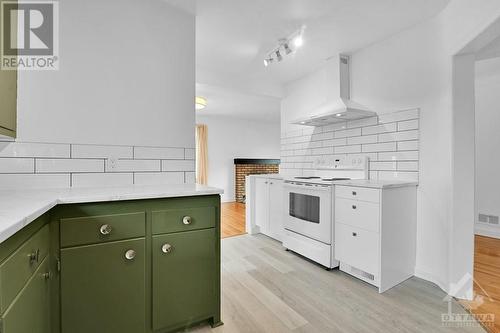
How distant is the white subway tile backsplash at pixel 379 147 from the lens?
2.51m

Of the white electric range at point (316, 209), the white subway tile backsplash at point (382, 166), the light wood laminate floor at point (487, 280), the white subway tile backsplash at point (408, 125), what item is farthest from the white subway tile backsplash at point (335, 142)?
the light wood laminate floor at point (487, 280)

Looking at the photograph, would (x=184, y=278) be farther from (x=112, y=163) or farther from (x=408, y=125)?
(x=408, y=125)

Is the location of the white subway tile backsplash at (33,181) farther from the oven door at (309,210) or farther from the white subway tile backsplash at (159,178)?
the oven door at (309,210)

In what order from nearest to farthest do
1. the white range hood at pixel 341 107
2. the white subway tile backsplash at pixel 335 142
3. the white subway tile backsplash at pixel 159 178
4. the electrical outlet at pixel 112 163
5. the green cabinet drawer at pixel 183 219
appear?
the green cabinet drawer at pixel 183 219 → the electrical outlet at pixel 112 163 → the white subway tile backsplash at pixel 159 178 → the white range hood at pixel 341 107 → the white subway tile backsplash at pixel 335 142

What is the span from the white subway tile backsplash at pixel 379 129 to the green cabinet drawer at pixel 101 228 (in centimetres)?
243

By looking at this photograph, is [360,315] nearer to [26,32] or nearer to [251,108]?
[26,32]

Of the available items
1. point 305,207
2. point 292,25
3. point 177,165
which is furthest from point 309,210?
point 292,25

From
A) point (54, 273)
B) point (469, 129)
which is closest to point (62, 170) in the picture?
point (54, 273)

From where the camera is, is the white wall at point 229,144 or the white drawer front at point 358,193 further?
the white wall at point 229,144

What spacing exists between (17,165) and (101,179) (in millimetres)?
441

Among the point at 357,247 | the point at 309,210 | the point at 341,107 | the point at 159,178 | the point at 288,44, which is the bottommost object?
the point at 357,247

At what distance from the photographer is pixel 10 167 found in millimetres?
1459

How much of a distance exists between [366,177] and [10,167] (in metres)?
2.97

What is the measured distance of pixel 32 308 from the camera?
2.96 ft
